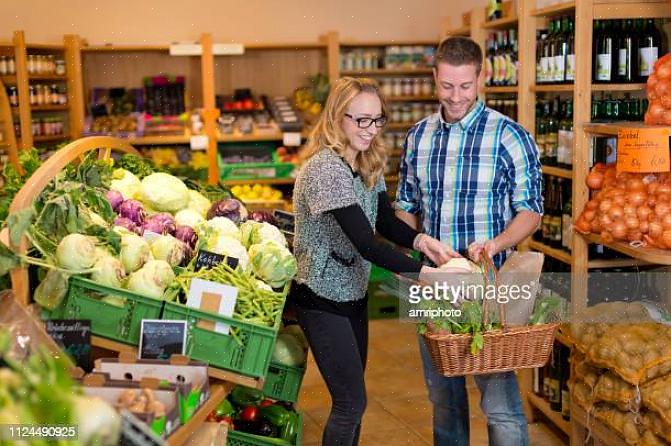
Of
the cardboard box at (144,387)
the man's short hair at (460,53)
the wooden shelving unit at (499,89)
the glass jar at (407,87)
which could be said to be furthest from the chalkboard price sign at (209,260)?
the glass jar at (407,87)

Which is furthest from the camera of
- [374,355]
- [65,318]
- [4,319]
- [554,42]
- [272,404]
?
[374,355]

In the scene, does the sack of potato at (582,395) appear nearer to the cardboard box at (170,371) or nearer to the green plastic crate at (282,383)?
the green plastic crate at (282,383)

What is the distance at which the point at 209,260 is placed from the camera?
2826 mm

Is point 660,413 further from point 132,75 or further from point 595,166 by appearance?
point 132,75

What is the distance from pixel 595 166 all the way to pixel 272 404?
5.55 feet

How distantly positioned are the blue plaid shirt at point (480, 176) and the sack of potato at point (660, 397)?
0.72 m

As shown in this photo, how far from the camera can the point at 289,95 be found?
312 inches

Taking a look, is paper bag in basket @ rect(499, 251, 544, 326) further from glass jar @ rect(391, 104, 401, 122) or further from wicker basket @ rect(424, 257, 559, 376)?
glass jar @ rect(391, 104, 401, 122)

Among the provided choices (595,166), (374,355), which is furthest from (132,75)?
(595,166)

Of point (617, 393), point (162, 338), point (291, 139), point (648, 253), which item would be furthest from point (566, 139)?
point (291, 139)

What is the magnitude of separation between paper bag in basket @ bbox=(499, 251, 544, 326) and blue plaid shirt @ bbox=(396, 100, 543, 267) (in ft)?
0.98

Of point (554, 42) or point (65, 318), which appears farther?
point (554, 42)

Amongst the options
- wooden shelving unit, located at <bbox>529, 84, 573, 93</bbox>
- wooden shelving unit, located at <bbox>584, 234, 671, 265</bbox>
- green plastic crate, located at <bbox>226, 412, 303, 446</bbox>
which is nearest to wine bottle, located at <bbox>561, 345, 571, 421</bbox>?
wooden shelving unit, located at <bbox>584, 234, 671, 265</bbox>

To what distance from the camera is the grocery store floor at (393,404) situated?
4.32 metres
